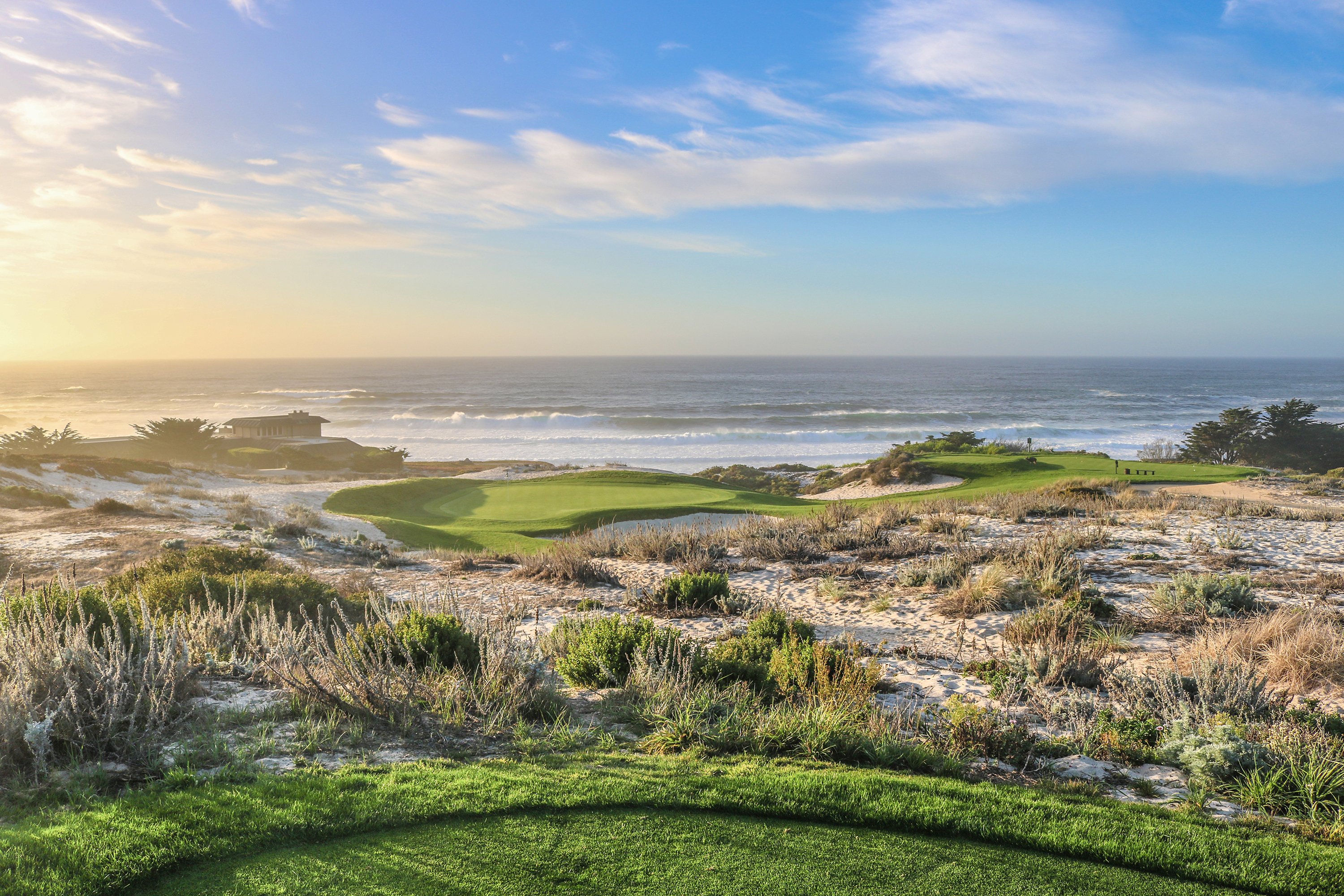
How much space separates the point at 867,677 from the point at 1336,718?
10.6 ft

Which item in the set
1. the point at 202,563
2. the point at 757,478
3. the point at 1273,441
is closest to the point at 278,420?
the point at 757,478

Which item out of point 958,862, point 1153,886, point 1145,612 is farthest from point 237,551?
point 1145,612

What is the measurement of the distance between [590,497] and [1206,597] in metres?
15.6

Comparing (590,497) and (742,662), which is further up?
(742,662)

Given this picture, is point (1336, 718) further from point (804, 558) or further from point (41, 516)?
point (41, 516)

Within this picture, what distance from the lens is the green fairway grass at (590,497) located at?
1758 cm

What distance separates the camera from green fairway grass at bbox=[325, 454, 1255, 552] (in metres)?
17.6

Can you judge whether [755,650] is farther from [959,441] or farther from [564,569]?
[959,441]

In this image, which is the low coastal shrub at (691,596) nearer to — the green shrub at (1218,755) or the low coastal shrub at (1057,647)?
the low coastal shrub at (1057,647)

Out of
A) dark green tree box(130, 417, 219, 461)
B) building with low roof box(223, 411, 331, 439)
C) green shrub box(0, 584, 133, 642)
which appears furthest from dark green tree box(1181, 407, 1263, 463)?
dark green tree box(130, 417, 219, 461)

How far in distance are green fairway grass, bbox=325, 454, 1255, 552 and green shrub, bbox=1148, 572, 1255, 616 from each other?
403 inches

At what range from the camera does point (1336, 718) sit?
209 inches

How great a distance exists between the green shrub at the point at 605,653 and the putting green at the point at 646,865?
8.86 ft

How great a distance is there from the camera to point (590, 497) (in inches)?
854
